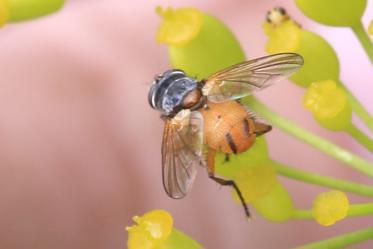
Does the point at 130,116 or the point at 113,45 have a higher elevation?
the point at 113,45

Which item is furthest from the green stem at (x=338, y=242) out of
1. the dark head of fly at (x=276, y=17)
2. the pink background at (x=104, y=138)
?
the pink background at (x=104, y=138)

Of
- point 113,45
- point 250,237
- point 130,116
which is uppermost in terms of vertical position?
point 113,45

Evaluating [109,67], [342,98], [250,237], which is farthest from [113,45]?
[342,98]

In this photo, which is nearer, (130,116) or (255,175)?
(255,175)

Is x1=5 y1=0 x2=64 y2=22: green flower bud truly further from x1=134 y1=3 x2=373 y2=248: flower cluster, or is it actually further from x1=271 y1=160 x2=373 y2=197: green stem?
x1=271 y1=160 x2=373 y2=197: green stem

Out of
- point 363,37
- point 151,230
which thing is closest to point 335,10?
point 363,37

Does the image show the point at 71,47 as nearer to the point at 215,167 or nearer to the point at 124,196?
the point at 124,196

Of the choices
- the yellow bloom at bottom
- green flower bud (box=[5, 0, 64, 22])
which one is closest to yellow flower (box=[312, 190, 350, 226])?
the yellow bloom at bottom
